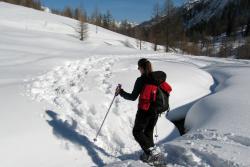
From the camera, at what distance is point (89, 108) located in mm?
10586

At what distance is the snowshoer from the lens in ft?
23.5

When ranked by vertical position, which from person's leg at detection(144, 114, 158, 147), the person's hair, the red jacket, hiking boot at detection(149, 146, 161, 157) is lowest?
hiking boot at detection(149, 146, 161, 157)

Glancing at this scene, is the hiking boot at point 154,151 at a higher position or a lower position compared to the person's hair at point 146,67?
lower

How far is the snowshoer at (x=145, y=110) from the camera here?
23.5 ft

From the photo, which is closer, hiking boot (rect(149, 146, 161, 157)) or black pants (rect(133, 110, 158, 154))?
hiking boot (rect(149, 146, 161, 157))

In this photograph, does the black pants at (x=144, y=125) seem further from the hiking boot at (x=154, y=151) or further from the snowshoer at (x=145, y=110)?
the hiking boot at (x=154, y=151)

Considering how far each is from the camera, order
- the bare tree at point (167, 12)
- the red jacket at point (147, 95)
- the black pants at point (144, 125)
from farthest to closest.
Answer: the bare tree at point (167, 12) < the black pants at point (144, 125) < the red jacket at point (147, 95)

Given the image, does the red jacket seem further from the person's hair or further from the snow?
the snow

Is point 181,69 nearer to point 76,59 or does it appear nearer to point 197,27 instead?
point 76,59

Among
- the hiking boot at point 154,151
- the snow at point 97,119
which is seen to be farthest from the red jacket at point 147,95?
the snow at point 97,119

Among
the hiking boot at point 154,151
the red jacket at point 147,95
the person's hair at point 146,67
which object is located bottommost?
the hiking boot at point 154,151

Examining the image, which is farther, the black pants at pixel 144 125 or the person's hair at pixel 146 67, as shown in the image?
the black pants at pixel 144 125

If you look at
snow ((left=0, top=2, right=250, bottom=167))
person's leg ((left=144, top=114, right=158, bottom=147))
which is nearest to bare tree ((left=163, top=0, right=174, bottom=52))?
snow ((left=0, top=2, right=250, bottom=167))

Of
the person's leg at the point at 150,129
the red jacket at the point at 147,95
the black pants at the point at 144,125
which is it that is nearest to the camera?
the red jacket at the point at 147,95
